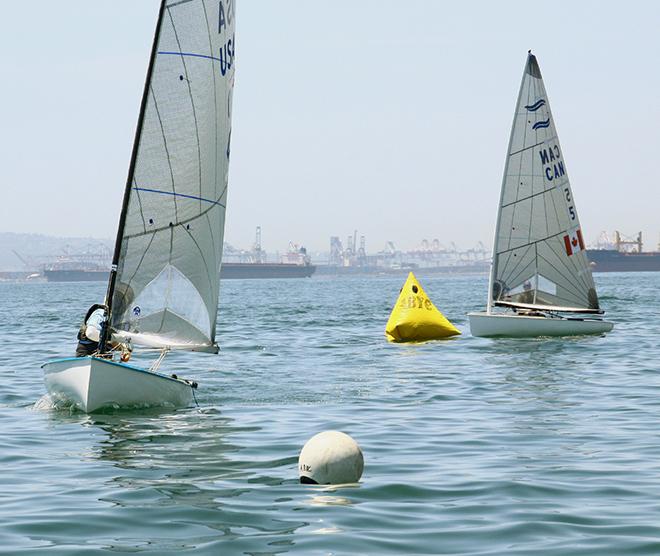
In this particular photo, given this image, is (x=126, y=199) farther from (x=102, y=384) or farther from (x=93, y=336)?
(x=102, y=384)

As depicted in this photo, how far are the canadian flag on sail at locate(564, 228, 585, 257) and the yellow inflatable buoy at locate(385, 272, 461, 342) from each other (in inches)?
198

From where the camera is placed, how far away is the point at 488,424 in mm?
15828

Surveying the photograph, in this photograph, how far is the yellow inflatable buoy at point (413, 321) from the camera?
32656mm

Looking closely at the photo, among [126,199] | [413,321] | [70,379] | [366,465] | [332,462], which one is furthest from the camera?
[413,321]

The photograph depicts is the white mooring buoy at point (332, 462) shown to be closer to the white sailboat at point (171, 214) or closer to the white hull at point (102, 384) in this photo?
the white hull at point (102, 384)

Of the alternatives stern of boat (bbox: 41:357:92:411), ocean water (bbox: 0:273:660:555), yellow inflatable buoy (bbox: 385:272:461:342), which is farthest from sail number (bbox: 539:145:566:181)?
stern of boat (bbox: 41:357:92:411)

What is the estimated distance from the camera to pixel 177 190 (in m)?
17.4

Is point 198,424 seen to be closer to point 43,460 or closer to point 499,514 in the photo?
point 43,460

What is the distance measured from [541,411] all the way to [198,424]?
524 cm

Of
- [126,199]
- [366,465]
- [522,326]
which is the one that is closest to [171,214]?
[126,199]

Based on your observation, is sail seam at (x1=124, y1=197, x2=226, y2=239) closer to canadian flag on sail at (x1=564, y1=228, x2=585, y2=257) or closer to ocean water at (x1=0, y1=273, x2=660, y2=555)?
ocean water at (x1=0, y1=273, x2=660, y2=555)

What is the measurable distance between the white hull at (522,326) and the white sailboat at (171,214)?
1504 cm

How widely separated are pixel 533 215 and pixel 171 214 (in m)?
18.7

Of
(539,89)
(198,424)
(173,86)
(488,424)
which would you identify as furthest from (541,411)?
(539,89)
